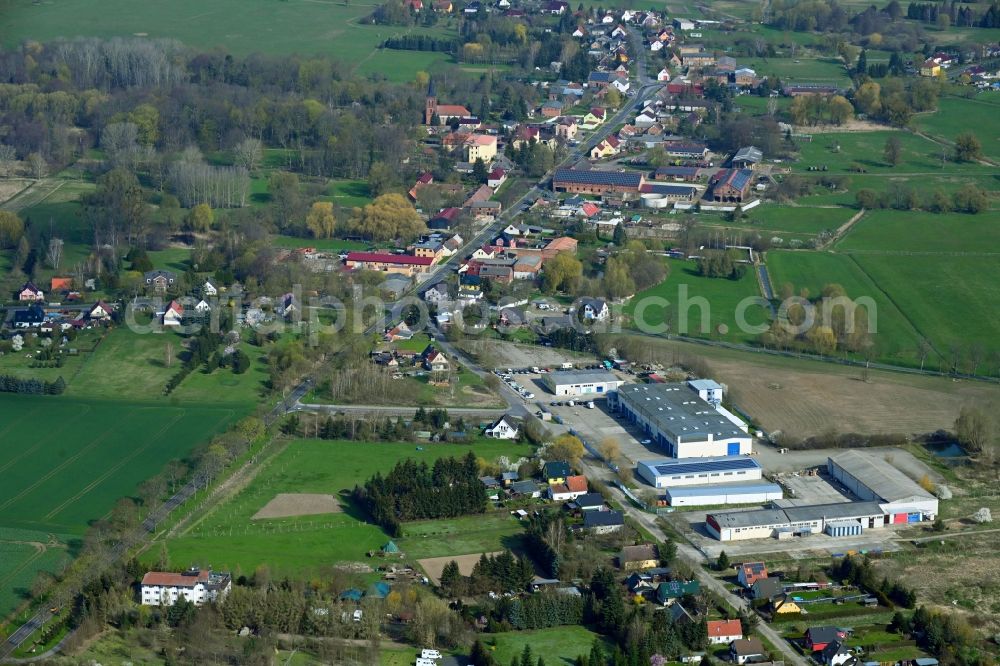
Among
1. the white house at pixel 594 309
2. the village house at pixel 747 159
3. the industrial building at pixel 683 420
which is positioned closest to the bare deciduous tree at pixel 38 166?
the white house at pixel 594 309

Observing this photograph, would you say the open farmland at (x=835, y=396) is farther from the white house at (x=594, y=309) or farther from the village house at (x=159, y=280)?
the village house at (x=159, y=280)

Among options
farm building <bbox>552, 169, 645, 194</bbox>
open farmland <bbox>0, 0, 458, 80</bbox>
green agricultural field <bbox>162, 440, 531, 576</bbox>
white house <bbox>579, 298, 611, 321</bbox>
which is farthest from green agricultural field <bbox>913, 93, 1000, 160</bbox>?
green agricultural field <bbox>162, 440, 531, 576</bbox>

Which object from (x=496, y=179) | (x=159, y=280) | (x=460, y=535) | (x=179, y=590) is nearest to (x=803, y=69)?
(x=496, y=179)

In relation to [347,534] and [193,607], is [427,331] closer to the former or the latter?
[347,534]

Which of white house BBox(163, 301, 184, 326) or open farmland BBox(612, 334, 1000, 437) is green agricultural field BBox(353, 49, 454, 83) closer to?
white house BBox(163, 301, 184, 326)

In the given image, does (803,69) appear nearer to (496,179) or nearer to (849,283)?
(496,179)

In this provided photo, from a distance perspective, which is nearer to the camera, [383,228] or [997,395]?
[997,395]

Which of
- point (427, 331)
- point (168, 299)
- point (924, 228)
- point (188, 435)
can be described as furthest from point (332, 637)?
point (924, 228)
